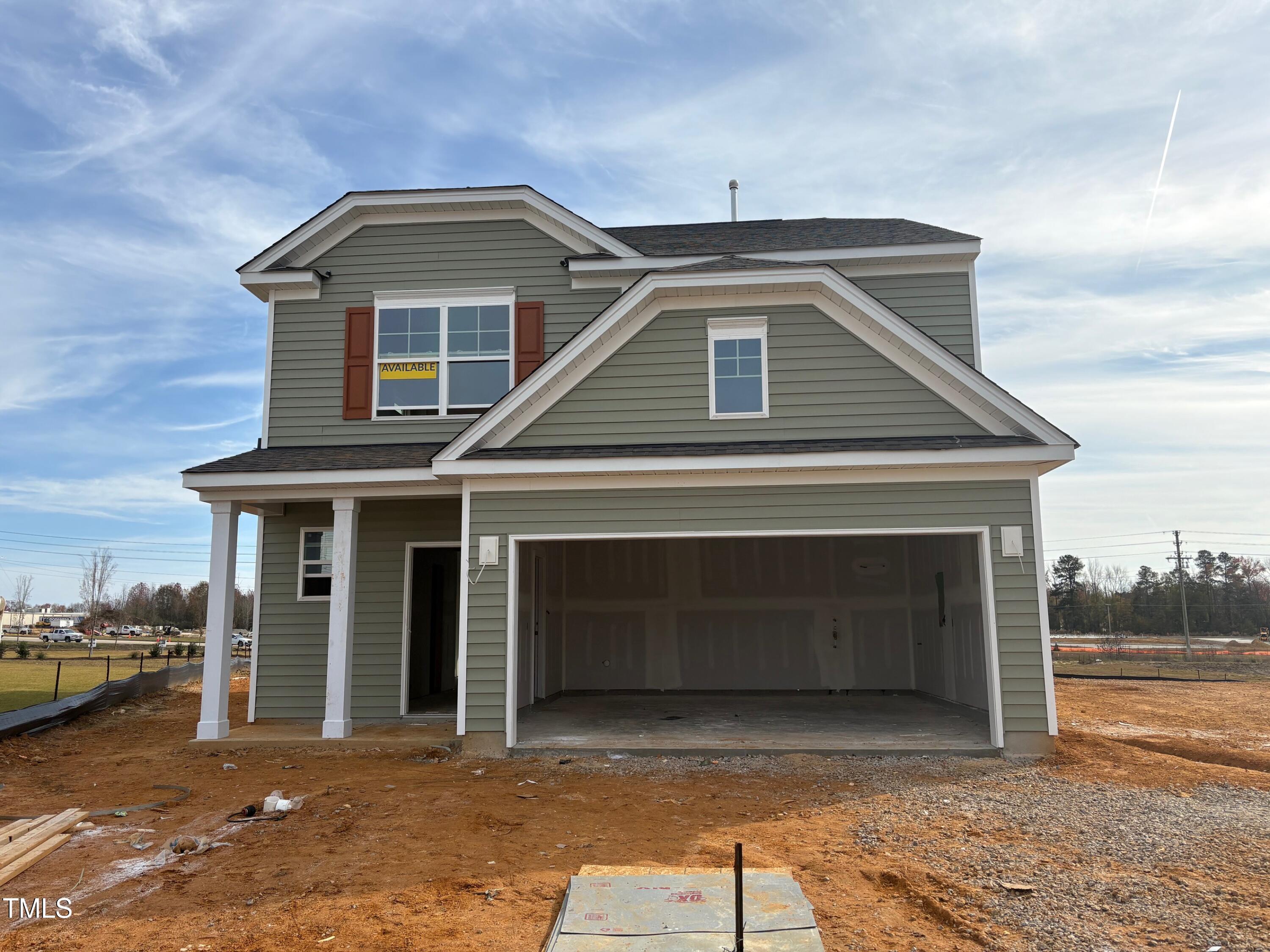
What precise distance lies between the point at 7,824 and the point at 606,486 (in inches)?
249

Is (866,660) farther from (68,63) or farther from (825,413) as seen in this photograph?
(68,63)

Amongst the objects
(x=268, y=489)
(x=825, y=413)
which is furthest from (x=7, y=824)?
(x=825, y=413)

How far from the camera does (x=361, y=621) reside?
39.5 feet

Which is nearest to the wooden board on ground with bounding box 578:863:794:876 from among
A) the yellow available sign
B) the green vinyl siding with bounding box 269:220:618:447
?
the green vinyl siding with bounding box 269:220:618:447

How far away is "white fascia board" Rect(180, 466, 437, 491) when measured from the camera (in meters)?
10.4

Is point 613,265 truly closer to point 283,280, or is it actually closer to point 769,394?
point 769,394

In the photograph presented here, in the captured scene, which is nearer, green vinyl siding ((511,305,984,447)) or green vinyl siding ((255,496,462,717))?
green vinyl siding ((511,305,984,447))

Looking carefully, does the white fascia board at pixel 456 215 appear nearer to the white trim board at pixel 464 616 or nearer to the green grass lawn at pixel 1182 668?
the white trim board at pixel 464 616

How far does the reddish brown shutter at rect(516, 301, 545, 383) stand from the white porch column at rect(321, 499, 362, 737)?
316cm

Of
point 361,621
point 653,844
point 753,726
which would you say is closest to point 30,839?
point 653,844

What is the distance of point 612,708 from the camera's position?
42.2 feet

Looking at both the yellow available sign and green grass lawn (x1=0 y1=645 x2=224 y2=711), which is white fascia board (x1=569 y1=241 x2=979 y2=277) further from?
green grass lawn (x1=0 y1=645 x2=224 y2=711)

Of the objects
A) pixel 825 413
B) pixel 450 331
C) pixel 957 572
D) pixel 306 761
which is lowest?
pixel 306 761

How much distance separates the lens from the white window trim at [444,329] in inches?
482
